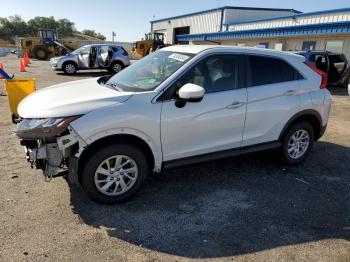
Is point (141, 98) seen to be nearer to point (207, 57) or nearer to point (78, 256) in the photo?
point (207, 57)

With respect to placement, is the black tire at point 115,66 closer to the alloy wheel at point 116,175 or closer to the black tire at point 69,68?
the black tire at point 69,68

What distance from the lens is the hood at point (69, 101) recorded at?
329 centimetres

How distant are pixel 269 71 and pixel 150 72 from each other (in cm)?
169

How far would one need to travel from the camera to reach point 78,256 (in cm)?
283

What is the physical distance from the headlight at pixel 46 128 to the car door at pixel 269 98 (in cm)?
233

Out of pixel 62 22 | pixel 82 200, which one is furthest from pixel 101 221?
pixel 62 22

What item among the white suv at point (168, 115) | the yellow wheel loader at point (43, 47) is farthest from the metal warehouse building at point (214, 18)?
the white suv at point (168, 115)

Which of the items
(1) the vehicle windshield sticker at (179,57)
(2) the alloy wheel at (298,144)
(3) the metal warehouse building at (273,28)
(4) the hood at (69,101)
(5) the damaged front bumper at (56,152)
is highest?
(3) the metal warehouse building at (273,28)

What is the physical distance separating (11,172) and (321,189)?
434cm

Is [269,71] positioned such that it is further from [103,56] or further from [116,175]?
[103,56]

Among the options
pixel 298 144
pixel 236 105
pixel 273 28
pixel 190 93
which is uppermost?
pixel 273 28

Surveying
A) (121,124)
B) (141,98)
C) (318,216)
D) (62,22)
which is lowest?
(318,216)

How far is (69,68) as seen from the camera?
17.5m

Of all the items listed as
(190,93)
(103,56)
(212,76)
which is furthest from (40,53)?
(190,93)
